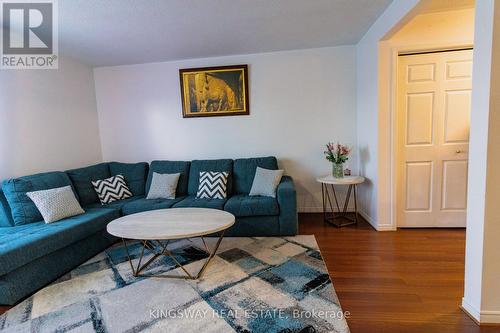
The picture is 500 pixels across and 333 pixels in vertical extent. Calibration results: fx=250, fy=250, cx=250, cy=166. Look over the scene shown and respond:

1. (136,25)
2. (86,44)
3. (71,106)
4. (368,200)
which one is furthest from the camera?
(71,106)

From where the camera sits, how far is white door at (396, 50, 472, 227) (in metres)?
2.73

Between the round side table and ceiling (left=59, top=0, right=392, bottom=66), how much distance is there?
1762 mm

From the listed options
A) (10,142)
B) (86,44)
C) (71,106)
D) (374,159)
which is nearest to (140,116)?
(71,106)

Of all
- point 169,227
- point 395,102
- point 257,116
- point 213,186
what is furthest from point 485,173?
point 257,116

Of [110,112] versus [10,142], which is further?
[110,112]

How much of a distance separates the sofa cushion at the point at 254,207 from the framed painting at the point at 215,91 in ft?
4.75

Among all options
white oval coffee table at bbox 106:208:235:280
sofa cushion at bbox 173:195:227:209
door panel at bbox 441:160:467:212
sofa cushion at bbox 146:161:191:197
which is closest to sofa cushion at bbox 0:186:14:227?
white oval coffee table at bbox 106:208:235:280

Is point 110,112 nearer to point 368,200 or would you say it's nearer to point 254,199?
point 254,199

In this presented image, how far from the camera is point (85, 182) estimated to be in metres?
3.23

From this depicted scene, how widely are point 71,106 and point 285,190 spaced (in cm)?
318

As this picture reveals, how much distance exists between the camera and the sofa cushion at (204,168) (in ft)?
11.5

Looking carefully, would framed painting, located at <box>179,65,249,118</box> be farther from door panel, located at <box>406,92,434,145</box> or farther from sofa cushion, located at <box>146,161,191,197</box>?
door panel, located at <box>406,92,434,145</box>

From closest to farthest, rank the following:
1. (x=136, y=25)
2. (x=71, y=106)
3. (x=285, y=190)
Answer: (x=136, y=25)
(x=285, y=190)
(x=71, y=106)

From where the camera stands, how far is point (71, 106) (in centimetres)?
350
